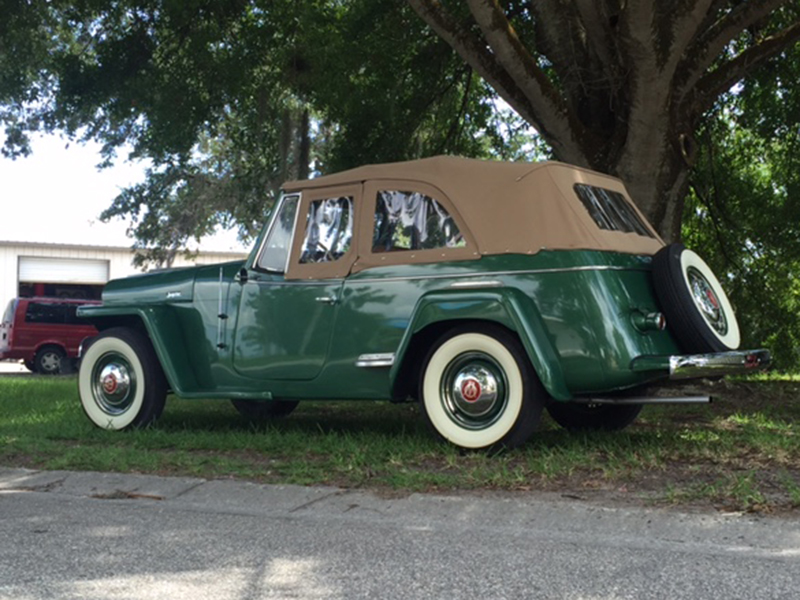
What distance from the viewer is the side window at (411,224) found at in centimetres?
696

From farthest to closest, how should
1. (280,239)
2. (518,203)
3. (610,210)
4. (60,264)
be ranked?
(60,264) < (280,239) < (610,210) < (518,203)

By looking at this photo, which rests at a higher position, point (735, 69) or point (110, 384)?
point (735, 69)

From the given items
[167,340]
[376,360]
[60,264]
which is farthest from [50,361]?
[60,264]

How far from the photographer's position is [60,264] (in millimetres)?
41719

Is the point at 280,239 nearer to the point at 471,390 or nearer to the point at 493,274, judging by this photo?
the point at 493,274

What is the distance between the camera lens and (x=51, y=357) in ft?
77.4

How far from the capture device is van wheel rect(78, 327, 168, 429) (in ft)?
26.7

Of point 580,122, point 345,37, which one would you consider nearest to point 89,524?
point 580,122

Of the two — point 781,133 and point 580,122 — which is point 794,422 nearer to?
point 580,122

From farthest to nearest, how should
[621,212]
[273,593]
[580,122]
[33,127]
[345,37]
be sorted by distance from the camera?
[33,127]
[345,37]
[580,122]
[621,212]
[273,593]

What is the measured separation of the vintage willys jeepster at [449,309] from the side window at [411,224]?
1 centimetres

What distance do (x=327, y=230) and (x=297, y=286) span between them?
1.62 feet

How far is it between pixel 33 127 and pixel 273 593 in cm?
1757

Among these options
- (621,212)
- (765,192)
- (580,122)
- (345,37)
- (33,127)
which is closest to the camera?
(621,212)
